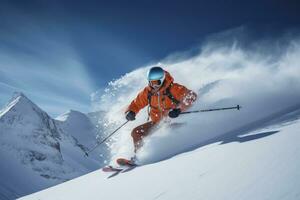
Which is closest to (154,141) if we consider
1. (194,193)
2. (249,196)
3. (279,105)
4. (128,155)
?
(128,155)

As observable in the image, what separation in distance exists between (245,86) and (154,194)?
684 centimetres

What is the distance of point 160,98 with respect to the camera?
9047 mm

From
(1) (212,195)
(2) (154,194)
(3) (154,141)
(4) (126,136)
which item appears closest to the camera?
(1) (212,195)

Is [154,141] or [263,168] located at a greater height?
[154,141]

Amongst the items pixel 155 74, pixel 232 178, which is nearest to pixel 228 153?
pixel 232 178

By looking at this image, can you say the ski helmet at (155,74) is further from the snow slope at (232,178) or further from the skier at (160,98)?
the snow slope at (232,178)

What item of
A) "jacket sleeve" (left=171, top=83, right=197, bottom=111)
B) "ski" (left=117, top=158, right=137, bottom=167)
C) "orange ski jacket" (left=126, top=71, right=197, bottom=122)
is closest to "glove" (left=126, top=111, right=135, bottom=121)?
"orange ski jacket" (left=126, top=71, right=197, bottom=122)

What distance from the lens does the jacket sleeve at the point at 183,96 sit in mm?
8969

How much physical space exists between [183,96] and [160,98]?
717 mm

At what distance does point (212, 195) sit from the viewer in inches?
97.3

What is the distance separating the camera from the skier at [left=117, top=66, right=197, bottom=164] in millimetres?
8633

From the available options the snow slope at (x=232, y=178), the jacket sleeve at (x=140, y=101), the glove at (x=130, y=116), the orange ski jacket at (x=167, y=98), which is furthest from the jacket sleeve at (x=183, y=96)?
the snow slope at (x=232, y=178)

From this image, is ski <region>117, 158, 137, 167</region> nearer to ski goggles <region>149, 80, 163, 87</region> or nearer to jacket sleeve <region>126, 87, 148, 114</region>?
jacket sleeve <region>126, 87, 148, 114</region>

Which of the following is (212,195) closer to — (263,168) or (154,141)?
(263,168)
